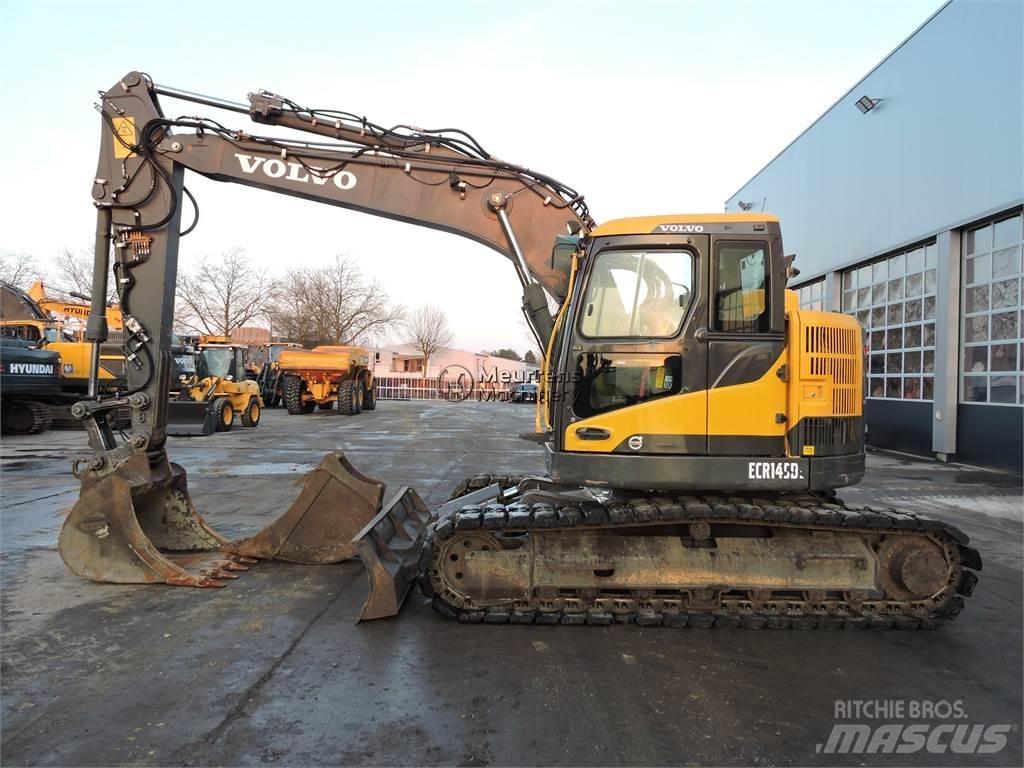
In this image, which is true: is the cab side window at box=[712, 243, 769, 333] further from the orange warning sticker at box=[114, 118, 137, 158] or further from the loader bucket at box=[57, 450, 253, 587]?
the orange warning sticker at box=[114, 118, 137, 158]

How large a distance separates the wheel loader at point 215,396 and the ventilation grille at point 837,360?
1577 cm

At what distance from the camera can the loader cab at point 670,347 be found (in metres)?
4.11

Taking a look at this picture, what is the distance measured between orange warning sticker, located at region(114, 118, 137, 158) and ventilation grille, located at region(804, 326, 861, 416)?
566cm

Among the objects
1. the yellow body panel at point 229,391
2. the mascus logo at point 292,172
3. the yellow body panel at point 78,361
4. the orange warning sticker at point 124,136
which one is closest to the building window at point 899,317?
the mascus logo at point 292,172

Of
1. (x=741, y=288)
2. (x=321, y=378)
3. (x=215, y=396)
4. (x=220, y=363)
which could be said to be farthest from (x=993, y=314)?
(x=321, y=378)

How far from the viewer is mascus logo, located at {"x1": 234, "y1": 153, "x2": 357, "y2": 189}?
5516mm

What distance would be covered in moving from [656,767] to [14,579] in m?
5.14

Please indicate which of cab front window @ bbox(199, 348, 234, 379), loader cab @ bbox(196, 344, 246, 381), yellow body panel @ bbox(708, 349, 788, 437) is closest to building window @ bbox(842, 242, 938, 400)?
yellow body panel @ bbox(708, 349, 788, 437)

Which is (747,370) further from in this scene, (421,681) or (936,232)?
(936,232)

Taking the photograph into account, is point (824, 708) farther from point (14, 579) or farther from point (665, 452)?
point (14, 579)

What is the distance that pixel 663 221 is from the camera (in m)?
4.25

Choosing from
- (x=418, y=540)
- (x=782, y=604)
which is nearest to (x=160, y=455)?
(x=418, y=540)

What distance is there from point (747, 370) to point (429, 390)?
46739 mm

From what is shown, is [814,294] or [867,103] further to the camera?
[814,294]
